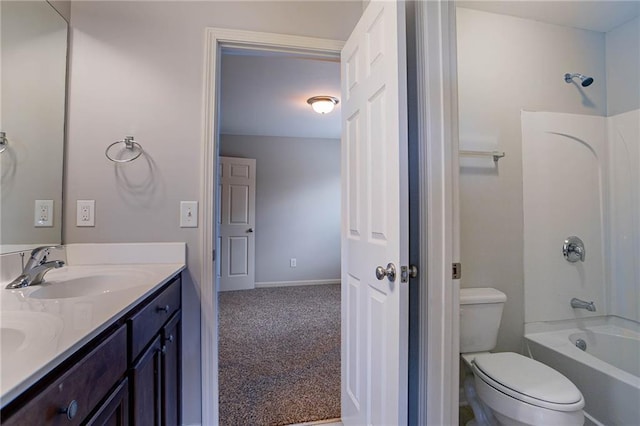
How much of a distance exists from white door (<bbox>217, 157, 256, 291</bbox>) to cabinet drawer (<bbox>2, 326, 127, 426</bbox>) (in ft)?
11.8

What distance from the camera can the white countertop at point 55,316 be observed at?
477mm

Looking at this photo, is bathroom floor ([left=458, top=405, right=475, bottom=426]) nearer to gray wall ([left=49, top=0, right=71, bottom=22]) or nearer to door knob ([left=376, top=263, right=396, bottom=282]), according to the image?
door knob ([left=376, top=263, right=396, bottom=282])

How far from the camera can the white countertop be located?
477 millimetres

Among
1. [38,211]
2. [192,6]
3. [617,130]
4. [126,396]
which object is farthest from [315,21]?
[617,130]

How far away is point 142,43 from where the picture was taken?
1.48 m

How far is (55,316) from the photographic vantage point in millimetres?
699

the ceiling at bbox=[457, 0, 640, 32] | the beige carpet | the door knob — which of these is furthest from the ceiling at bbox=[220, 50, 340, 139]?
the beige carpet

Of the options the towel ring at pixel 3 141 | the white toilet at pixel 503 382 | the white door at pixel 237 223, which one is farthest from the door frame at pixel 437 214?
the white door at pixel 237 223

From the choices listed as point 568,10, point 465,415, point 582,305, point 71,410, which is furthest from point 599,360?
point 71,410

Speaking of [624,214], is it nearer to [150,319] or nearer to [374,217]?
[374,217]

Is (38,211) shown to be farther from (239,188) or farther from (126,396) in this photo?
(239,188)

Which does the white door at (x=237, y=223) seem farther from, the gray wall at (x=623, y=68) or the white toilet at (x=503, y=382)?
the gray wall at (x=623, y=68)

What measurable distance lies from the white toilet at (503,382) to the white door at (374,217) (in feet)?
1.80

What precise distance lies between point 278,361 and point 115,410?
1.58 metres
